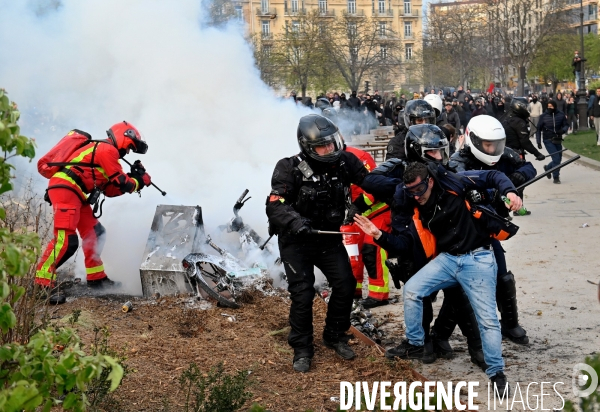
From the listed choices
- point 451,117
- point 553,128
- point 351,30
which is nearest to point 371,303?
point 553,128

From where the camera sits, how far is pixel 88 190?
7.50m

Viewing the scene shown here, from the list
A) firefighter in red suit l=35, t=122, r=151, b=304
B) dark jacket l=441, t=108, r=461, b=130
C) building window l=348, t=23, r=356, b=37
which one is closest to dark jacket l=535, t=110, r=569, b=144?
dark jacket l=441, t=108, r=461, b=130

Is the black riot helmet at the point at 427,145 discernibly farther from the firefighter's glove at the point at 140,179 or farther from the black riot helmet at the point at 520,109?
the black riot helmet at the point at 520,109

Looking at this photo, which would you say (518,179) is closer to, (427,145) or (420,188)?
(427,145)

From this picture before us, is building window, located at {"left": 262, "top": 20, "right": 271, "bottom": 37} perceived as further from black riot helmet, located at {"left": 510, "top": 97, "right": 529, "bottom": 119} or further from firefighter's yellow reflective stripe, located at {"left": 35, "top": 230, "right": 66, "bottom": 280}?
firefighter's yellow reflective stripe, located at {"left": 35, "top": 230, "right": 66, "bottom": 280}

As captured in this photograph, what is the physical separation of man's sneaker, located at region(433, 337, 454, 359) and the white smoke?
5762mm

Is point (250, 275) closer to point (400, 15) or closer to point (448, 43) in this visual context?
point (448, 43)

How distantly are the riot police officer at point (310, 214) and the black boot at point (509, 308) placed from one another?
1.12 m

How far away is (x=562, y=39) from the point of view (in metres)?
47.1

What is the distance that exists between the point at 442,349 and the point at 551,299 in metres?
1.82

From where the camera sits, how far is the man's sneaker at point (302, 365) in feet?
17.6

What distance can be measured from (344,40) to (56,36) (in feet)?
102

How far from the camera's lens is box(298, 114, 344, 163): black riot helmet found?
546cm

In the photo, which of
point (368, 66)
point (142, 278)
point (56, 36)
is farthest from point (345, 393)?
point (368, 66)
